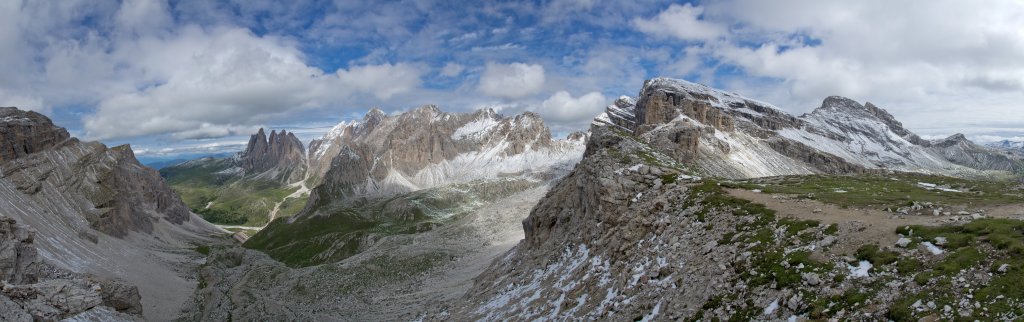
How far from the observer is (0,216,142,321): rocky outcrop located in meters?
→ 42.1

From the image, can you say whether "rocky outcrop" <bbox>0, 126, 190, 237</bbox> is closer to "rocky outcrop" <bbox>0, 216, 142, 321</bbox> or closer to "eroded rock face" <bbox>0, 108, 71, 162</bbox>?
"eroded rock face" <bbox>0, 108, 71, 162</bbox>

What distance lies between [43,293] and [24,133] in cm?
18773

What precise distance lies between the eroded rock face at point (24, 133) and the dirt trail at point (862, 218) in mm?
233510

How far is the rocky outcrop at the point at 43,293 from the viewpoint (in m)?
42.1

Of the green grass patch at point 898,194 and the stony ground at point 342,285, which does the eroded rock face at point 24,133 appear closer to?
the stony ground at point 342,285

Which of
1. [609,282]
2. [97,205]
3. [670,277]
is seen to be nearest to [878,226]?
[670,277]

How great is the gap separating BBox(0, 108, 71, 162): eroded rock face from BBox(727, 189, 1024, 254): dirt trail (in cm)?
23351

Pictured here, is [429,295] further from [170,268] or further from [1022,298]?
[170,268]

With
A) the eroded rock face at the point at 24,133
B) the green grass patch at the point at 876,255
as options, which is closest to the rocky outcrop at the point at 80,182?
the eroded rock face at the point at 24,133

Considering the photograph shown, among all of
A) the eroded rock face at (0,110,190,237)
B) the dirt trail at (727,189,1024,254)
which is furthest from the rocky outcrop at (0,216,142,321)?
the eroded rock face at (0,110,190,237)

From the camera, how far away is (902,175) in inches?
2373

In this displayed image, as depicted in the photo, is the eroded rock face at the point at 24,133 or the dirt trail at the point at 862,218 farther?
the eroded rock face at the point at 24,133

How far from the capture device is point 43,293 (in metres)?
48.4

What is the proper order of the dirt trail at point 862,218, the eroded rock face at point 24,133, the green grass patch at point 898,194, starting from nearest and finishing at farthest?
the dirt trail at point 862,218
the green grass patch at point 898,194
the eroded rock face at point 24,133
